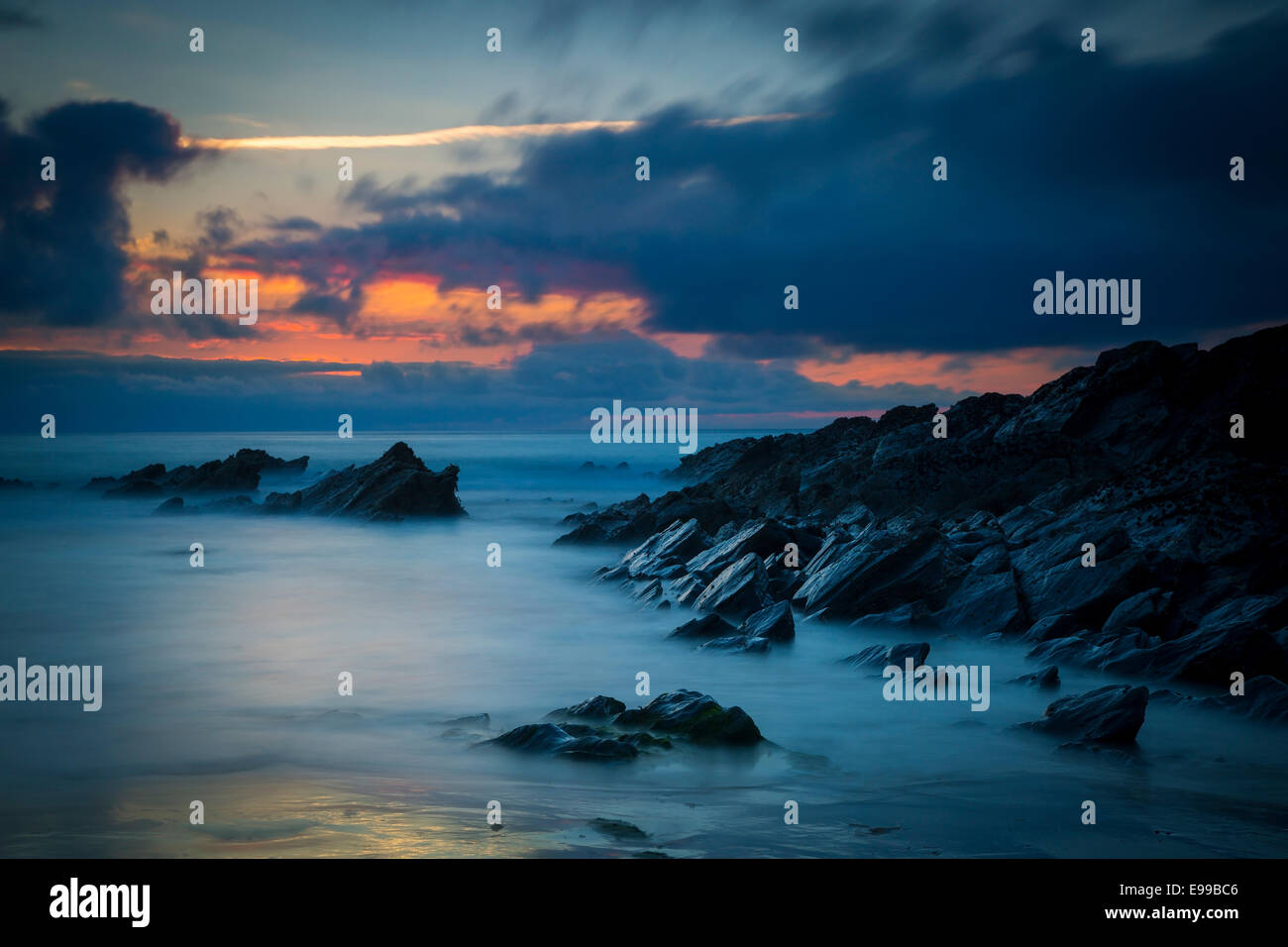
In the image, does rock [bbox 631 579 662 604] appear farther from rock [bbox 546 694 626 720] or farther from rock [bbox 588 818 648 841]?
rock [bbox 588 818 648 841]

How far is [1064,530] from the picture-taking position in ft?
62.5

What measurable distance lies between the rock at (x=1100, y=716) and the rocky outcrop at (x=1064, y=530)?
2.73 meters

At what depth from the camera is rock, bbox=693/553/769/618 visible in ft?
64.3

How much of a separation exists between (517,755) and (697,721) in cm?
240

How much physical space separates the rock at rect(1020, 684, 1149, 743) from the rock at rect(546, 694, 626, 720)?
19.1ft

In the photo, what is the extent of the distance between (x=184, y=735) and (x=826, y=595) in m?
12.7

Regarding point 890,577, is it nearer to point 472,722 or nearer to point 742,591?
point 742,591

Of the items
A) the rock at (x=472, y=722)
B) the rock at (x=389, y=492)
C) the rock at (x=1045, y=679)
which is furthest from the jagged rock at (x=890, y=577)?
the rock at (x=389, y=492)

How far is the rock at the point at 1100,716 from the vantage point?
1135 centimetres

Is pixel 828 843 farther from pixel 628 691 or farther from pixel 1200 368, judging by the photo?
pixel 1200 368

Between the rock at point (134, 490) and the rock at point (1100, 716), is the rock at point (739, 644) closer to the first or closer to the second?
the rock at point (1100, 716)

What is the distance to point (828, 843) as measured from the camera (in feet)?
28.3

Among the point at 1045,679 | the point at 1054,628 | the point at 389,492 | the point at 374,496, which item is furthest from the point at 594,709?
the point at 374,496
